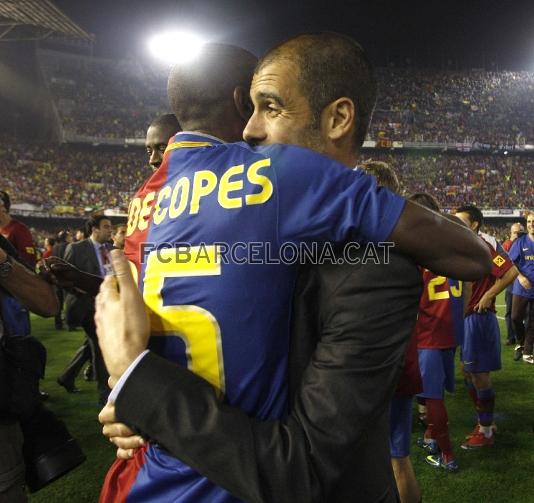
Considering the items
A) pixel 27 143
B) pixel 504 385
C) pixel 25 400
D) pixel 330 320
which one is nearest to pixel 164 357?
pixel 330 320

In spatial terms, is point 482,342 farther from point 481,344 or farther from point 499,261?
point 499,261

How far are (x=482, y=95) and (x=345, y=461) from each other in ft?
150

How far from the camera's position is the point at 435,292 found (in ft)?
13.2

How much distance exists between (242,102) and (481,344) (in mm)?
4064

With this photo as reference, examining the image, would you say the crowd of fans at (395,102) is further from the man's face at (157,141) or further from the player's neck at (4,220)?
the man's face at (157,141)

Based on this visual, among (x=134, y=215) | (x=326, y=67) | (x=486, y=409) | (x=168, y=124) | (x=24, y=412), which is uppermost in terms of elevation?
(x=168, y=124)

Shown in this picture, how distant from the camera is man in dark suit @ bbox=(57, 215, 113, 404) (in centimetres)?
500

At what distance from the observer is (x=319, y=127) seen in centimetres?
113

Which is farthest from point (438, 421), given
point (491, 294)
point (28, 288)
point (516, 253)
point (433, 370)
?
point (516, 253)

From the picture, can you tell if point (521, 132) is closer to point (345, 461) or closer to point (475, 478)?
point (475, 478)

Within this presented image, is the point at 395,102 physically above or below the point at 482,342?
above

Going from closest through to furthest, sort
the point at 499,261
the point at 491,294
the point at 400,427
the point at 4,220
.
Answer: the point at 400,427
the point at 491,294
the point at 499,261
the point at 4,220

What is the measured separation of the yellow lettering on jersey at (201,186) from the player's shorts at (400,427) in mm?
2234

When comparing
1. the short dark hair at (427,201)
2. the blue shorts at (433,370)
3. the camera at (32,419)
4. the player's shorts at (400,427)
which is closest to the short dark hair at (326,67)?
the camera at (32,419)
